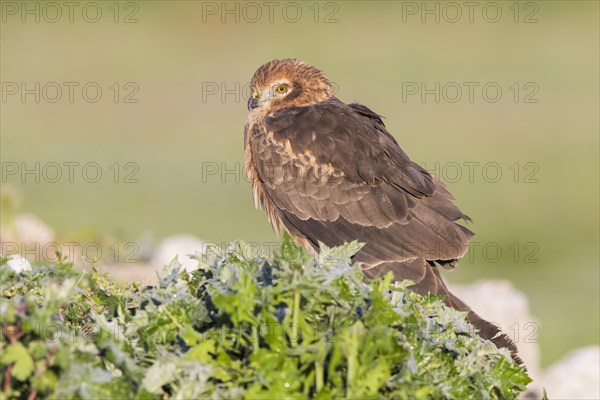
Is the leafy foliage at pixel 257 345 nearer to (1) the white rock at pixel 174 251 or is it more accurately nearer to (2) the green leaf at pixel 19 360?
(2) the green leaf at pixel 19 360

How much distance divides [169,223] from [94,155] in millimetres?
5754

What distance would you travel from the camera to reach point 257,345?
377 centimetres

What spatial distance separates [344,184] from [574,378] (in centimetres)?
257

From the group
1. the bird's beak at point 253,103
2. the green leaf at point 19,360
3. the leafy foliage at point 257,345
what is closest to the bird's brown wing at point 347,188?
the bird's beak at point 253,103

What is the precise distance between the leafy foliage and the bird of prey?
99.7 inches

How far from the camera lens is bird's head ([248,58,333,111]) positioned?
27.1ft

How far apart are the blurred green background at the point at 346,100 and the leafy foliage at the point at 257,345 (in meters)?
7.29

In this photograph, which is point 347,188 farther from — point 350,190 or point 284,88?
point 284,88

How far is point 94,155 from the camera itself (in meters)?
22.0

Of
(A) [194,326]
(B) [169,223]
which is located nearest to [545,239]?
(B) [169,223]

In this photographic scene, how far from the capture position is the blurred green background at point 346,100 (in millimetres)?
16641

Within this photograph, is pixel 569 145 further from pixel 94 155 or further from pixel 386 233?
pixel 386 233

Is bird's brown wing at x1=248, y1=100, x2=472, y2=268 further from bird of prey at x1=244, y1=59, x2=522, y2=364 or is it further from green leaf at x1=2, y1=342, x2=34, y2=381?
green leaf at x1=2, y1=342, x2=34, y2=381

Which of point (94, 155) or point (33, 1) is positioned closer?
point (94, 155)
